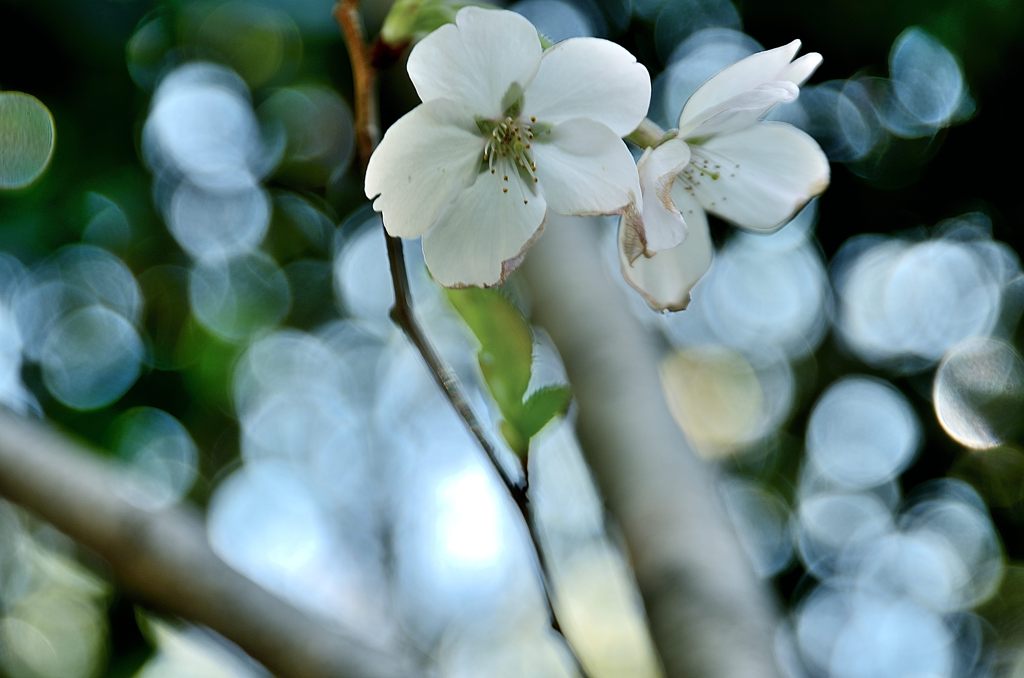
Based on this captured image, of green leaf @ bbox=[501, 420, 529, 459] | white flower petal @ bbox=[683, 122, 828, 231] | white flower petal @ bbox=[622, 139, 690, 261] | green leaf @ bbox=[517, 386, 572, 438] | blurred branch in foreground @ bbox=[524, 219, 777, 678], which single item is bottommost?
blurred branch in foreground @ bbox=[524, 219, 777, 678]

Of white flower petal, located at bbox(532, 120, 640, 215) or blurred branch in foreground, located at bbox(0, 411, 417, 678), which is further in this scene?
blurred branch in foreground, located at bbox(0, 411, 417, 678)

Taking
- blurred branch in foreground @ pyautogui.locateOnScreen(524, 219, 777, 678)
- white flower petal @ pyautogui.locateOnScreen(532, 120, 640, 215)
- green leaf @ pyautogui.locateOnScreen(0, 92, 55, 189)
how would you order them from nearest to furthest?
1. white flower petal @ pyautogui.locateOnScreen(532, 120, 640, 215)
2. blurred branch in foreground @ pyautogui.locateOnScreen(524, 219, 777, 678)
3. green leaf @ pyautogui.locateOnScreen(0, 92, 55, 189)

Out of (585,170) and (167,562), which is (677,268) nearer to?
(585,170)

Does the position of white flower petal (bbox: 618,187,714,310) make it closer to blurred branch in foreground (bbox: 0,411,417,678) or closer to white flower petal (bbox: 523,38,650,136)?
white flower petal (bbox: 523,38,650,136)

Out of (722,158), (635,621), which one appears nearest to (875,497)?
(635,621)

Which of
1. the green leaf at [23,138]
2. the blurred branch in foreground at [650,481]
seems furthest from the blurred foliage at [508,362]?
the green leaf at [23,138]

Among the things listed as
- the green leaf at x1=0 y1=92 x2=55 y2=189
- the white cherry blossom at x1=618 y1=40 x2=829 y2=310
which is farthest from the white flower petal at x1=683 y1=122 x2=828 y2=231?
the green leaf at x1=0 y1=92 x2=55 y2=189

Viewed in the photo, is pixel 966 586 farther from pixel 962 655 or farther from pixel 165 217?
pixel 165 217
